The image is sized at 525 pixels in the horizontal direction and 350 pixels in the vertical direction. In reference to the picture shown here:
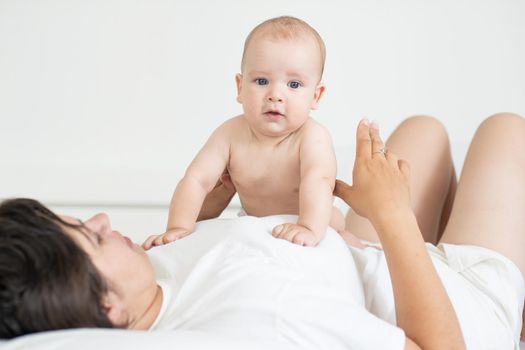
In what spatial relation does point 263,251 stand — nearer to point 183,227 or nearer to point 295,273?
point 295,273

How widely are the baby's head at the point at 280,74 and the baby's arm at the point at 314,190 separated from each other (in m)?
0.05

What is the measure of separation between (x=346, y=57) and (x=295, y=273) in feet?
6.71

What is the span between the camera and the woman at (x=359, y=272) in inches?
37.4

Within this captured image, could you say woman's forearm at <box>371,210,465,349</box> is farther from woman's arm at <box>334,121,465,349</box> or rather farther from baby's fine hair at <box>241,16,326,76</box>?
baby's fine hair at <box>241,16,326,76</box>

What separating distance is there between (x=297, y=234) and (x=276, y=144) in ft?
0.92

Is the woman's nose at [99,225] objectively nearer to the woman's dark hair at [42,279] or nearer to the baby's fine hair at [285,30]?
the woman's dark hair at [42,279]

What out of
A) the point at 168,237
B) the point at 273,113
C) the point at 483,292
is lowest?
the point at 483,292

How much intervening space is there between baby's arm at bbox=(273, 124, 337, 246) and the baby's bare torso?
0.04 m

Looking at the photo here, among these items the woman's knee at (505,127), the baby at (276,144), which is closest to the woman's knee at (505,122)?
the woman's knee at (505,127)

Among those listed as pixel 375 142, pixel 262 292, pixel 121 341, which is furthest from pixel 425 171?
pixel 121 341

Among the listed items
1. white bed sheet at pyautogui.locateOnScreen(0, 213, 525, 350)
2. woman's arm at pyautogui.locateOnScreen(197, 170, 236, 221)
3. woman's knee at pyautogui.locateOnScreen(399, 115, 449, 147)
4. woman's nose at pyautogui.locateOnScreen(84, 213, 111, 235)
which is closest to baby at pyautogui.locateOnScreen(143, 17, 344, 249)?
woman's arm at pyautogui.locateOnScreen(197, 170, 236, 221)

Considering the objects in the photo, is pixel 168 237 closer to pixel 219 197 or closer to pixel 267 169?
pixel 267 169

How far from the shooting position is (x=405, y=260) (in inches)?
47.4

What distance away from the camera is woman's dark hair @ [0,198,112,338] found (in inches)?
36.2
